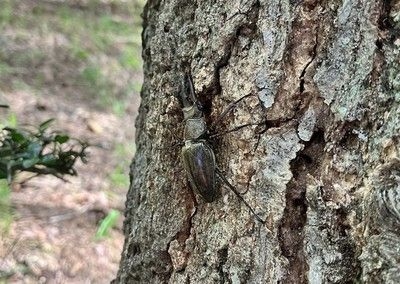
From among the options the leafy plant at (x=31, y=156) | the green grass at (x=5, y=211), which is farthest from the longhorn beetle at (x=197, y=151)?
the green grass at (x=5, y=211)

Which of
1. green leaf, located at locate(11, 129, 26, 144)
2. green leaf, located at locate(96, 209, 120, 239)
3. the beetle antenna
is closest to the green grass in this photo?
green leaf, located at locate(96, 209, 120, 239)

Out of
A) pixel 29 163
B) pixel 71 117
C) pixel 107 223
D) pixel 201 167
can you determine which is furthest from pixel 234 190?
pixel 71 117

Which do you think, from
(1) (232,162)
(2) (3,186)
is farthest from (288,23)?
(2) (3,186)

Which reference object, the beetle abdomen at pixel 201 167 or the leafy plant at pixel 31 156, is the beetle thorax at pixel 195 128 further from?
the leafy plant at pixel 31 156

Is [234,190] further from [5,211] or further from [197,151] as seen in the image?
[5,211]

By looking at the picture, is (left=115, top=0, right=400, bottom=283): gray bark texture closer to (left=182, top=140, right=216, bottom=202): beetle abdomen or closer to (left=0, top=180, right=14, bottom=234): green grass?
(left=182, top=140, right=216, bottom=202): beetle abdomen

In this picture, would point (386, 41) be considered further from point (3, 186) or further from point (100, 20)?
point (100, 20)

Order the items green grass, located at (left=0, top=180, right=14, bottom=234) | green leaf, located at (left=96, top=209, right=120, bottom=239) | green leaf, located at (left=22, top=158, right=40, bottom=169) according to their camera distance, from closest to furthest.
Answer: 1. green leaf, located at (left=22, top=158, right=40, bottom=169)
2. green grass, located at (left=0, top=180, right=14, bottom=234)
3. green leaf, located at (left=96, top=209, right=120, bottom=239)
